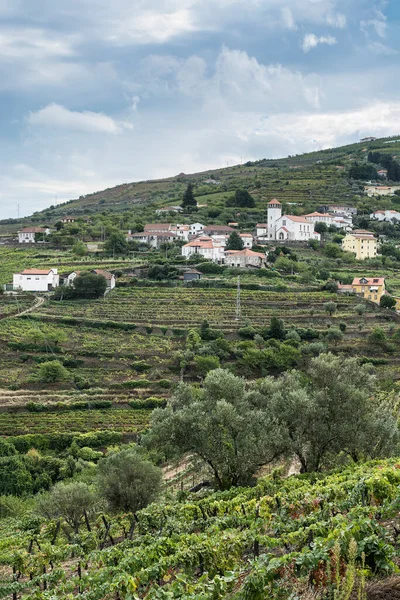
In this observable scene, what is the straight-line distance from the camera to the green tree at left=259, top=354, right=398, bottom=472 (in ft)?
71.1

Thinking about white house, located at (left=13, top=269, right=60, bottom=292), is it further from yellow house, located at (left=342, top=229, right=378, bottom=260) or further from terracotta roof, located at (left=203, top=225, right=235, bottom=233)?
yellow house, located at (left=342, top=229, right=378, bottom=260)

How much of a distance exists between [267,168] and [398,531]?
504 ft

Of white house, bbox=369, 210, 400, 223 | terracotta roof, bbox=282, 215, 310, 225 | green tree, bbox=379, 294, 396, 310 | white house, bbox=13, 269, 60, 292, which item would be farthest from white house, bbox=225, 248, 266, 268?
white house, bbox=369, 210, 400, 223

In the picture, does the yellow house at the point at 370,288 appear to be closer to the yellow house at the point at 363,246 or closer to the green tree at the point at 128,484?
the yellow house at the point at 363,246

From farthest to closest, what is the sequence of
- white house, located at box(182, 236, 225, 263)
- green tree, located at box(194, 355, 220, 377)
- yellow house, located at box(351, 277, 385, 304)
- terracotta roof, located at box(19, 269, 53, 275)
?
1. white house, located at box(182, 236, 225, 263)
2. terracotta roof, located at box(19, 269, 53, 275)
3. yellow house, located at box(351, 277, 385, 304)
4. green tree, located at box(194, 355, 220, 377)

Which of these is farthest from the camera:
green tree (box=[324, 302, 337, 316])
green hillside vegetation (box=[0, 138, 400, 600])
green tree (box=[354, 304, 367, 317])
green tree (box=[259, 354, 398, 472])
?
green tree (box=[354, 304, 367, 317])

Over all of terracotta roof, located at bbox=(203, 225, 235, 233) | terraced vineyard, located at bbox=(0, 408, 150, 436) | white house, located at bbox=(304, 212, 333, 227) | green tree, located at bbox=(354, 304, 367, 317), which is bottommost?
terraced vineyard, located at bbox=(0, 408, 150, 436)

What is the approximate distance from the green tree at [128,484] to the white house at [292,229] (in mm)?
70216

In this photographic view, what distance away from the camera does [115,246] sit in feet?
265

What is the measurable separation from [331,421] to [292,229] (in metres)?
69.5

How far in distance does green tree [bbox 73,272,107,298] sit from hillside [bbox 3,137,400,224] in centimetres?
4744

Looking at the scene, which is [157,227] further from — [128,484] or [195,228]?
[128,484]

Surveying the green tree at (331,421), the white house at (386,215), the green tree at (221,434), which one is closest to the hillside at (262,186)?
the white house at (386,215)

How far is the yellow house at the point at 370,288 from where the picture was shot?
61.8 meters
